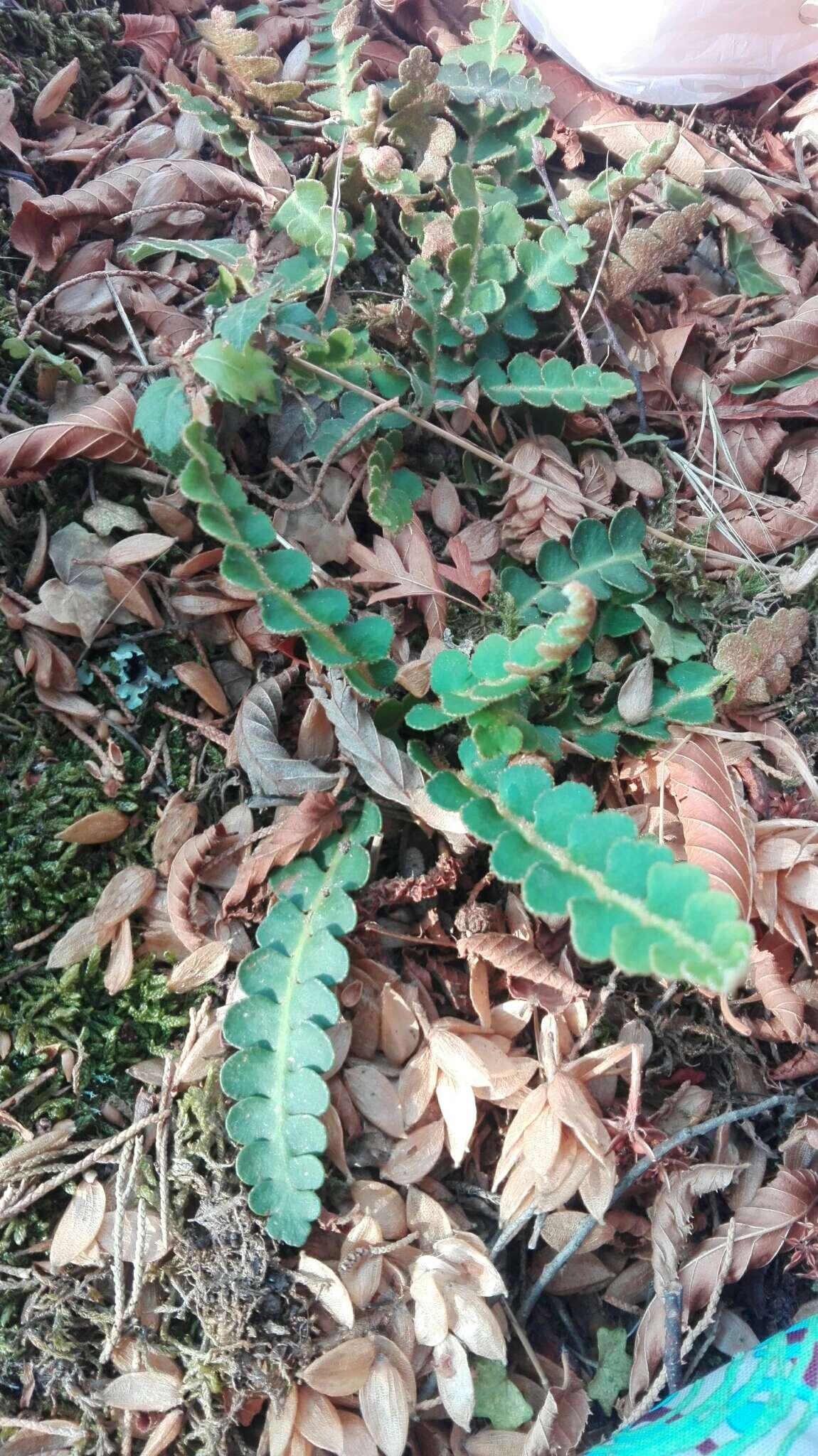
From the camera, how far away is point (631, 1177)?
1512 mm

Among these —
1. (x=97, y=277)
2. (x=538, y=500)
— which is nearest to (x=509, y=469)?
(x=538, y=500)

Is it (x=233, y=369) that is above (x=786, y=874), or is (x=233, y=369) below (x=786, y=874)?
above

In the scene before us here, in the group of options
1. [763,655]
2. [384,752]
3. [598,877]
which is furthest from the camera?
[763,655]

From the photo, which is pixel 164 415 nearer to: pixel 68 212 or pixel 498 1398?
pixel 68 212

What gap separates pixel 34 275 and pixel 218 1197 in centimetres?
167

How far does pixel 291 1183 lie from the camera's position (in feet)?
4.45

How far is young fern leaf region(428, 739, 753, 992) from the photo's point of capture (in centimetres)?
93

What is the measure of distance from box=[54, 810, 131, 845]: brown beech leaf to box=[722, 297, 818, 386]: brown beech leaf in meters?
1.46

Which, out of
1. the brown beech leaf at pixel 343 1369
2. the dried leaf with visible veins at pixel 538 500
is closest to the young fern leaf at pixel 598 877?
the dried leaf with visible veins at pixel 538 500

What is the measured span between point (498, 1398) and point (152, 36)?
8.84 ft

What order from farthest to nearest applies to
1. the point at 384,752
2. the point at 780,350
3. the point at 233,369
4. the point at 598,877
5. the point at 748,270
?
1. the point at 748,270
2. the point at 780,350
3. the point at 384,752
4. the point at 233,369
5. the point at 598,877

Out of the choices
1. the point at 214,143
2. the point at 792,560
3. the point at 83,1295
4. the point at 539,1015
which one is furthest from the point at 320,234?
the point at 83,1295

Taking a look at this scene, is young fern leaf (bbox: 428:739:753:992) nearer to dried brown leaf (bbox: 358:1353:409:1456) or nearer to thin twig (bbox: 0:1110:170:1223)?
thin twig (bbox: 0:1110:170:1223)

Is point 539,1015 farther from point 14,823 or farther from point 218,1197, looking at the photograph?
point 14,823
